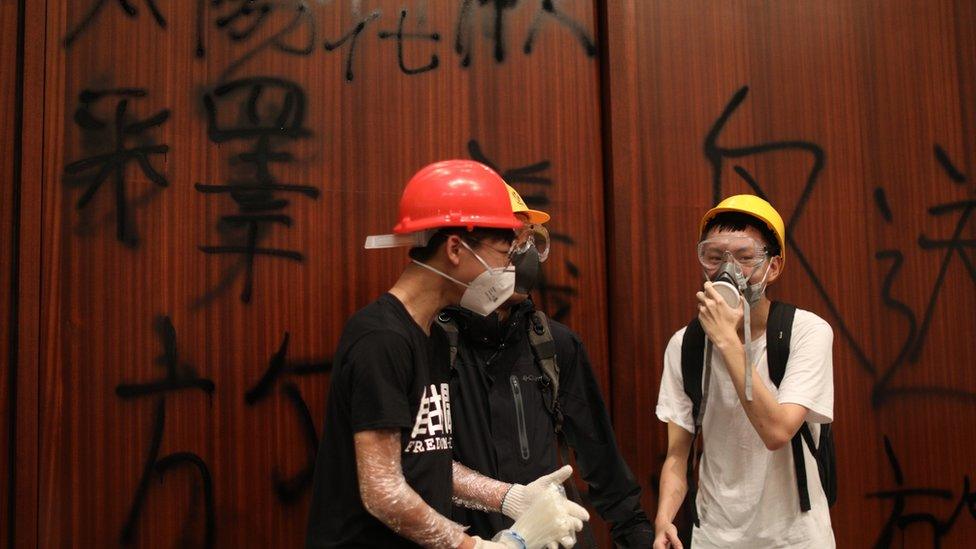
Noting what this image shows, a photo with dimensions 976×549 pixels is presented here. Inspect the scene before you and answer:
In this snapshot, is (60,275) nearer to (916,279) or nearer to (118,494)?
(118,494)

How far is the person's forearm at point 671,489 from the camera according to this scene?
2.55 metres

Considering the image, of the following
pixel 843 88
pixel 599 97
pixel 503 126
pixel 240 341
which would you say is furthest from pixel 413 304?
pixel 843 88

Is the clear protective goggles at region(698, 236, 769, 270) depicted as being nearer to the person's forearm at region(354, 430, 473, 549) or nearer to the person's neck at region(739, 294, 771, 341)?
the person's neck at region(739, 294, 771, 341)

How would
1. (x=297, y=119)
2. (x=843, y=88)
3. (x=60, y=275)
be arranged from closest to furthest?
1. (x=60, y=275)
2. (x=297, y=119)
3. (x=843, y=88)

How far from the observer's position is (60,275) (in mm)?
A: 2871

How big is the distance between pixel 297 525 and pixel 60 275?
4.09ft

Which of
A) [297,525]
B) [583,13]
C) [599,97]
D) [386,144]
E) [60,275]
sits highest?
[583,13]

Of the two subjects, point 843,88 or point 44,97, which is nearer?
point 44,97

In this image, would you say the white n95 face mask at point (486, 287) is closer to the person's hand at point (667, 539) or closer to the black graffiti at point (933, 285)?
the person's hand at point (667, 539)

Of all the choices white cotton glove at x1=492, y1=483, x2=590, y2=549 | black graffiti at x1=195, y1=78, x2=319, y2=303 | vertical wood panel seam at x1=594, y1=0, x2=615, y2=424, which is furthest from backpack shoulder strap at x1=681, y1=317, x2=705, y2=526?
black graffiti at x1=195, y1=78, x2=319, y2=303

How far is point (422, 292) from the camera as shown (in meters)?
2.00

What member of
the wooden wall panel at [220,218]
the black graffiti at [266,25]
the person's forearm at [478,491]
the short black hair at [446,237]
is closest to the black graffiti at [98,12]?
the wooden wall panel at [220,218]

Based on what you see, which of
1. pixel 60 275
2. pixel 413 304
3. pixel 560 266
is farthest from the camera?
pixel 560 266

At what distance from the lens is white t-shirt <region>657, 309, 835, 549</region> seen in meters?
2.43
